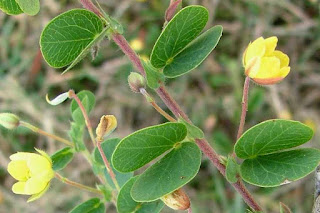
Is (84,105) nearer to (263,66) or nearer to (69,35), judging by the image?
(69,35)

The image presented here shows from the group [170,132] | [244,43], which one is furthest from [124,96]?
[170,132]

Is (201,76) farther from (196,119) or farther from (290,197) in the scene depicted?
(290,197)

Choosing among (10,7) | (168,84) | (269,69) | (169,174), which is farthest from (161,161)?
(168,84)

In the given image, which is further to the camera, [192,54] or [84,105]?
[84,105]

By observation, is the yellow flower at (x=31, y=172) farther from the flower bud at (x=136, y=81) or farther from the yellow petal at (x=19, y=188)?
the flower bud at (x=136, y=81)

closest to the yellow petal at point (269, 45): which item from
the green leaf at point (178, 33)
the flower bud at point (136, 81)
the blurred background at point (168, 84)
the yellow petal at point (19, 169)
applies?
the green leaf at point (178, 33)

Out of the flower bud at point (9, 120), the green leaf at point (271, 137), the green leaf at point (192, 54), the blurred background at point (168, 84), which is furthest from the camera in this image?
the blurred background at point (168, 84)
